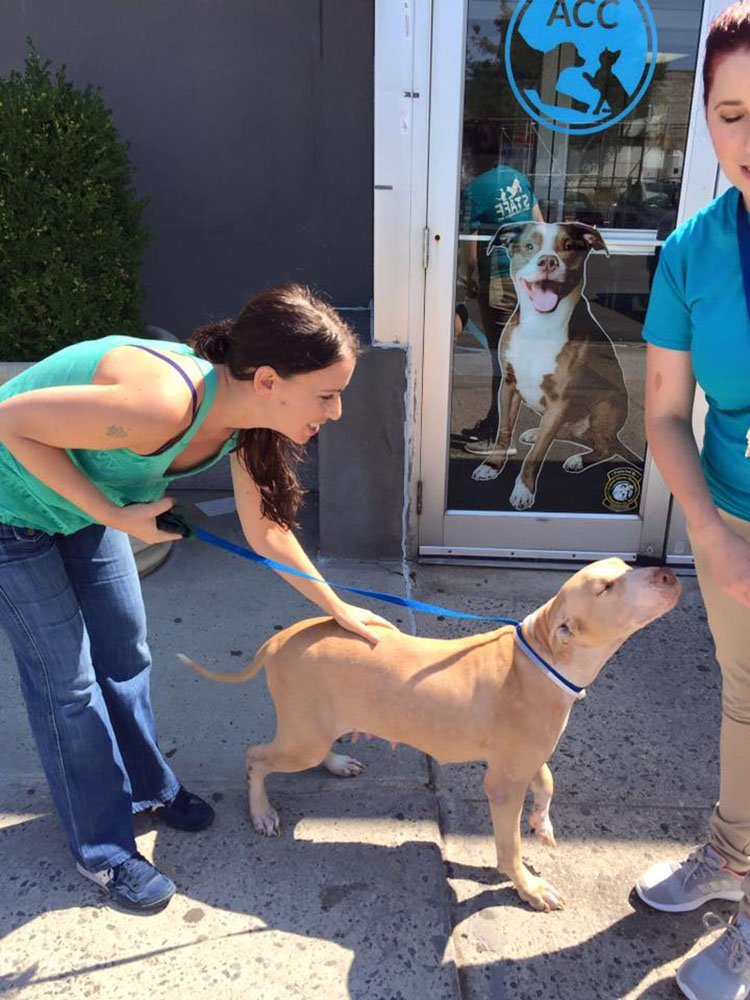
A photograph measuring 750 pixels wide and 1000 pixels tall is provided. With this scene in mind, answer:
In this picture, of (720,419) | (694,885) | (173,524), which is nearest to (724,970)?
(694,885)

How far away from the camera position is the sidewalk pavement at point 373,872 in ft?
7.40

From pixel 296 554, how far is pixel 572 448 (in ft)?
7.44

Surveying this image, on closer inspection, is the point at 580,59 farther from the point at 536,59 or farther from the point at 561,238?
the point at 561,238

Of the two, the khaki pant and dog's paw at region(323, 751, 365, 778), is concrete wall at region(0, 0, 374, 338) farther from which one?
the khaki pant

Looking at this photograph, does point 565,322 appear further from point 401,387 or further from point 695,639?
point 695,639

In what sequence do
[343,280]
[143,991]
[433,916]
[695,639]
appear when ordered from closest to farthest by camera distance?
[143,991]
[433,916]
[695,639]
[343,280]

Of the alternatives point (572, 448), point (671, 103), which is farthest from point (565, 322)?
point (671, 103)

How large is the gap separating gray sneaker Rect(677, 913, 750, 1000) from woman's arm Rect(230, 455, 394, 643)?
119 cm

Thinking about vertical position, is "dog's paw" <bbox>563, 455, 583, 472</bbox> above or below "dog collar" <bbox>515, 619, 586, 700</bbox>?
below

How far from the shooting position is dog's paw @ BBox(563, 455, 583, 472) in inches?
177

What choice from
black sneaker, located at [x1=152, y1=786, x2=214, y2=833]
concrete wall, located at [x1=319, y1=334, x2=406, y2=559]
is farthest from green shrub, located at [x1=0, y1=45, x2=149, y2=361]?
black sneaker, located at [x1=152, y1=786, x2=214, y2=833]

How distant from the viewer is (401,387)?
165 inches

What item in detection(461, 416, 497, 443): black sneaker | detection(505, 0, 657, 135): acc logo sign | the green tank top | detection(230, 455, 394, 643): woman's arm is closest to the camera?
the green tank top

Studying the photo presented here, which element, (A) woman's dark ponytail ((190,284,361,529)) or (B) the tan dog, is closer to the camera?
(A) woman's dark ponytail ((190,284,361,529))
